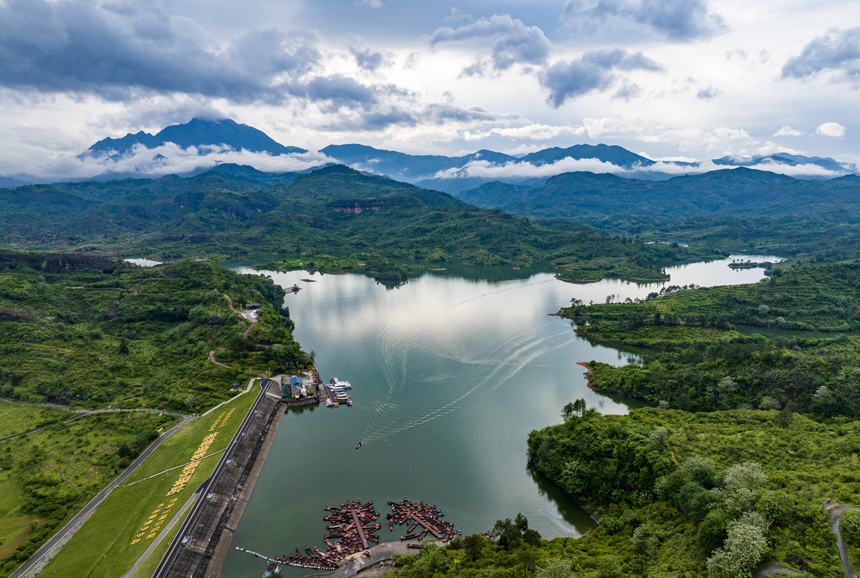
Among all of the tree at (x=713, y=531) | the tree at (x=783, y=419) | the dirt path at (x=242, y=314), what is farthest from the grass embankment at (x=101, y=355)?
the tree at (x=783, y=419)

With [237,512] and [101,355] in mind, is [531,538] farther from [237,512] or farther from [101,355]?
[101,355]

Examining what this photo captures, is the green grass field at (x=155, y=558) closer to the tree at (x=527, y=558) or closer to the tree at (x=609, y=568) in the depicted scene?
the tree at (x=527, y=558)

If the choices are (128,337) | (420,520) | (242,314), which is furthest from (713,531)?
(128,337)

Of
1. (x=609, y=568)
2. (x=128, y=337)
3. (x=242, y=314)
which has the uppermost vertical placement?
(x=242, y=314)

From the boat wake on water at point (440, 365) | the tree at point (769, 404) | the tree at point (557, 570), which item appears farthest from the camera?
the boat wake on water at point (440, 365)

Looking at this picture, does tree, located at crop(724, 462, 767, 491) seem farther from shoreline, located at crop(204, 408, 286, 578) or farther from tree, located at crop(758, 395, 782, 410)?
shoreline, located at crop(204, 408, 286, 578)

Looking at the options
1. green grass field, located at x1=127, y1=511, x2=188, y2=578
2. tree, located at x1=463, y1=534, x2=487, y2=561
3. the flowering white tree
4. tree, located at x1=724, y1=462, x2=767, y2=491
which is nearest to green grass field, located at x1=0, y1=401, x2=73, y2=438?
Result: green grass field, located at x1=127, y1=511, x2=188, y2=578
